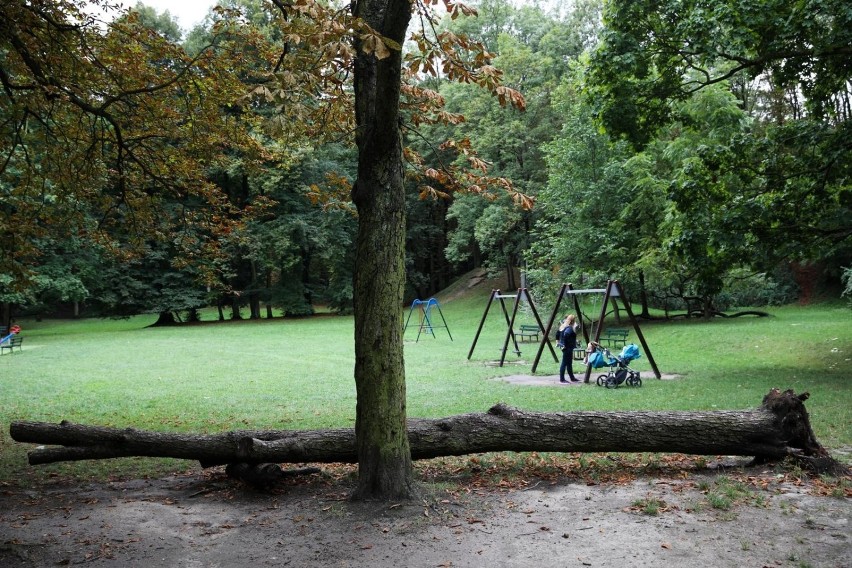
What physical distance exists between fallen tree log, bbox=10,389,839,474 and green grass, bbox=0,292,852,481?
72.8 inches

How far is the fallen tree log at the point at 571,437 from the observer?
701 cm

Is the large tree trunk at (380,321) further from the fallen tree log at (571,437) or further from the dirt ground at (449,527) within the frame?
the fallen tree log at (571,437)

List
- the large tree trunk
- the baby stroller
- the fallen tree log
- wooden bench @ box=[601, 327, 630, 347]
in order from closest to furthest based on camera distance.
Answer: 1. the large tree trunk
2. the fallen tree log
3. the baby stroller
4. wooden bench @ box=[601, 327, 630, 347]

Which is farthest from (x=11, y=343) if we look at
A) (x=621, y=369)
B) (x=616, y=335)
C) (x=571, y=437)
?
(x=571, y=437)

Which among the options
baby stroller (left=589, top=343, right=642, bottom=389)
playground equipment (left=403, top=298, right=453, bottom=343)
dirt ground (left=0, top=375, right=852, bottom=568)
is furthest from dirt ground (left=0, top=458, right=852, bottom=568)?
playground equipment (left=403, top=298, right=453, bottom=343)

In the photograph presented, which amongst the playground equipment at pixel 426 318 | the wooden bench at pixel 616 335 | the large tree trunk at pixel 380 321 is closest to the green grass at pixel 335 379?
the playground equipment at pixel 426 318

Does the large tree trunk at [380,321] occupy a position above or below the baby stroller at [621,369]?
above

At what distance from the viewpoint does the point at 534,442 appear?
7.13 meters

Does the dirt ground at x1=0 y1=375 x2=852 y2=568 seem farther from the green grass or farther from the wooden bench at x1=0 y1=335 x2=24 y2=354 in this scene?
the wooden bench at x1=0 y1=335 x2=24 y2=354

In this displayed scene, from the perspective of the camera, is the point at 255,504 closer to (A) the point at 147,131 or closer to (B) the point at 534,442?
(B) the point at 534,442

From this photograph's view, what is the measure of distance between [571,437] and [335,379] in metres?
10.6

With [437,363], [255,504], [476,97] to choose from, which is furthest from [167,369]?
[476,97]

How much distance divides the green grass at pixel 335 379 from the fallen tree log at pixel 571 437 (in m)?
1.85

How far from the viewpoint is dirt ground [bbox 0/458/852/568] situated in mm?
5129
